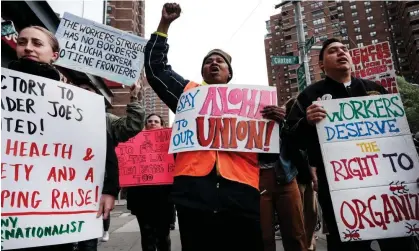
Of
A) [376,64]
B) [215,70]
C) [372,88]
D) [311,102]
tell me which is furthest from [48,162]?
[376,64]

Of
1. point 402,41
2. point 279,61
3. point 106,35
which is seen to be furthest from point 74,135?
point 402,41

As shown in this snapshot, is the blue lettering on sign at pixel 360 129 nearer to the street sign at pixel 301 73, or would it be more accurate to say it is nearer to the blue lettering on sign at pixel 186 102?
the blue lettering on sign at pixel 186 102

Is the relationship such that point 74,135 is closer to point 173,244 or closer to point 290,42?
point 173,244

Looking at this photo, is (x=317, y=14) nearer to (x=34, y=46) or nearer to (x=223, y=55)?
(x=223, y=55)

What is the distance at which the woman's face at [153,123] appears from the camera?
16.5ft

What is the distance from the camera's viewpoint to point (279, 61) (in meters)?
9.10

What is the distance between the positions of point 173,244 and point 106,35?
149 inches

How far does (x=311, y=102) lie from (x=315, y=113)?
21cm

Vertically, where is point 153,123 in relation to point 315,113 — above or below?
above

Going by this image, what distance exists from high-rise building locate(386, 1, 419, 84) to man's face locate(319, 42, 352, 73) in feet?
245

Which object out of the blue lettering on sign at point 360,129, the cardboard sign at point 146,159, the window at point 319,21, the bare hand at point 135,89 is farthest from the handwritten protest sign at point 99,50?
the window at point 319,21

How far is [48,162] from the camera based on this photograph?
1.61 meters

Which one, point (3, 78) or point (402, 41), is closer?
point (3, 78)

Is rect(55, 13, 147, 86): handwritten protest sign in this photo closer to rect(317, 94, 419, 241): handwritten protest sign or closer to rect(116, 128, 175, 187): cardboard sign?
rect(116, 128, 175, 187): cardboard sign
